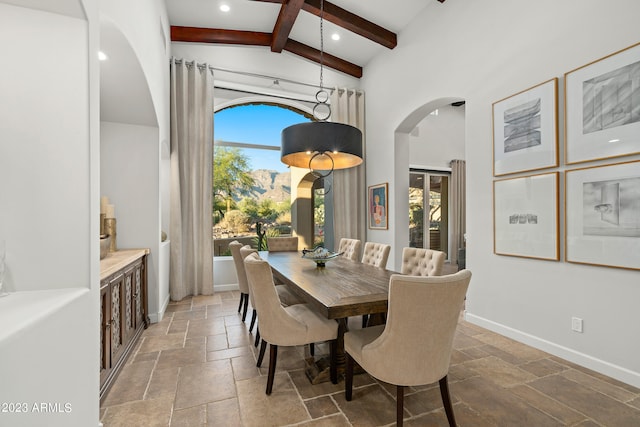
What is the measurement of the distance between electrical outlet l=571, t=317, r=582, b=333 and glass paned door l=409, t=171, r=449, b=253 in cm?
464

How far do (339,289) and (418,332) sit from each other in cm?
73

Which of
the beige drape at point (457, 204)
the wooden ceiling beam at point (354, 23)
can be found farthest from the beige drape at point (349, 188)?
the beige drape at point (457, 204)

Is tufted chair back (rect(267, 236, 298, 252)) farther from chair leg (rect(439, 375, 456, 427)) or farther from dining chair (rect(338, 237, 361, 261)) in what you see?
chair leg (rect(439, 375, 456, 427))

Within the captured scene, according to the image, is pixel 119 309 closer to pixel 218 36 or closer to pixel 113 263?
pixel 113 263

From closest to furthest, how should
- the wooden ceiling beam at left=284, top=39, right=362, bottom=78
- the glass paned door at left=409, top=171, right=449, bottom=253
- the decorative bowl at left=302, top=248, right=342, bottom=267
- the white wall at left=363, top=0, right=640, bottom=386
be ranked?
1. the white wall at left=363, top=0, right=640, bottom=386
2. the decorative bowl at left=302, top=248, right=342, bottom=267
3. the wooden ceiling beam at left=284, top=39, right=362, bottom=78
4. the glass paned door at left=409, top=171, right=449, bottom=253

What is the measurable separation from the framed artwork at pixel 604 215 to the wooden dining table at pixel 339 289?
63.2 inches

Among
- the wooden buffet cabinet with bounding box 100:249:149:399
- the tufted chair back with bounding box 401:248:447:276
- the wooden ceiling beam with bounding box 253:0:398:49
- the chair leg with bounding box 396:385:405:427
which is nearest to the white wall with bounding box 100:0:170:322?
→ the wooden buffet cabinet with bounding box 100:249:149:399

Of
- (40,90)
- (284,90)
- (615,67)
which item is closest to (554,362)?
(615,67)

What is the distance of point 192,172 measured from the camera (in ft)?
15.2

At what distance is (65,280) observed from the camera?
1.40 metres

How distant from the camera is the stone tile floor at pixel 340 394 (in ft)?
5.98

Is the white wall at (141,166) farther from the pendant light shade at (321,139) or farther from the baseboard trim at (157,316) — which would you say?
the pendant light shade at (321,139)

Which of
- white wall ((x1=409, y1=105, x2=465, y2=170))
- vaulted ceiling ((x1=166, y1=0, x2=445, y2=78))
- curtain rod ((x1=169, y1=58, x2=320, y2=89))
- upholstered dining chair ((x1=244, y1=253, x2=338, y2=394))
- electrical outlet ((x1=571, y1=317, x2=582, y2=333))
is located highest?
vaulted ceiling ((x1=166, y1=0, x2=445, y2=78))

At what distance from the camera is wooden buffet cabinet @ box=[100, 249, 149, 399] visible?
211 centimetres
